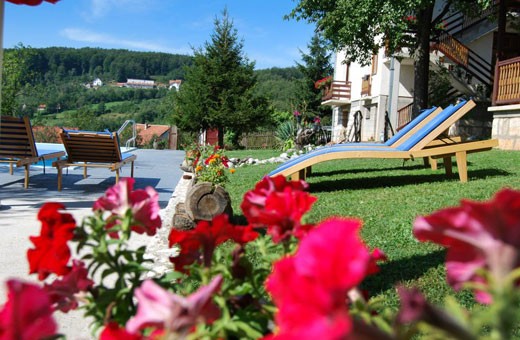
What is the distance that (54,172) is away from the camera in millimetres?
9945

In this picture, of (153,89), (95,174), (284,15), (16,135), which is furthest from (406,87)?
(153,89)

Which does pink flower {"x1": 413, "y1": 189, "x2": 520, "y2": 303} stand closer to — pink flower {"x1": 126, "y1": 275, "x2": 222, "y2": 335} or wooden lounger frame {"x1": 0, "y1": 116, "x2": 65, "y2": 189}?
pink flower {"x1": 126, "y1": 275, "x2": 222, "y2": 335}

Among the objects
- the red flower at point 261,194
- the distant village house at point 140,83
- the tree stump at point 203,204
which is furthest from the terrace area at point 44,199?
the distant village house at point 140,83

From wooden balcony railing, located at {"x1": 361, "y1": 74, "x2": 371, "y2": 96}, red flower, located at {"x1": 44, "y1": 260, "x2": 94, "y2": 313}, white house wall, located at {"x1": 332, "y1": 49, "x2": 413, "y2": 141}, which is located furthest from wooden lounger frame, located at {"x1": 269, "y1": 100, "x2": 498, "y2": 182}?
wooden balcony railing, located at {"x1": 361, "y1": 74, "x2": 371, "y2": 96}

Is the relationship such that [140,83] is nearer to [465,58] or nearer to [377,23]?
[465,58]

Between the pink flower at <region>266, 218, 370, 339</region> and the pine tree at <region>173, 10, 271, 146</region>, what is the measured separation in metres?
23.3

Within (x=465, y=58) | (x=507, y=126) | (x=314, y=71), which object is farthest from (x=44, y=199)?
(x=314, y=71)

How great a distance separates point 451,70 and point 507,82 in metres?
8.15

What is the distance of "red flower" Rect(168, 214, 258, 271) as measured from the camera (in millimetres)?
999

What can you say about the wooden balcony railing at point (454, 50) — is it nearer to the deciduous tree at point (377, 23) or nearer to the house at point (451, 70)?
the house at point (451, 70)

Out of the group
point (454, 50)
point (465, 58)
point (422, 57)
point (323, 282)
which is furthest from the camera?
point (454, 50)

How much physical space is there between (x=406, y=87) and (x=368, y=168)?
14570mm

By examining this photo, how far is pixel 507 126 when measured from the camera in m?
11.0

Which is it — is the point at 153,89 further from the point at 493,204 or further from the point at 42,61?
the point at 493,204
